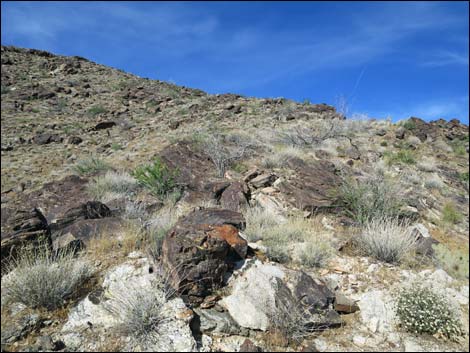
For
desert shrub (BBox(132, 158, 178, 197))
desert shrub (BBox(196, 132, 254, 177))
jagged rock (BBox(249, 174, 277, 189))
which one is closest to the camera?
jagged rock (BBox(249, 174, 277, 189))

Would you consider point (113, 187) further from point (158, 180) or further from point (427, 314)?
point (427, 314)

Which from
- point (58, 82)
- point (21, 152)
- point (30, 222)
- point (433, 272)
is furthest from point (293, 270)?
point (58, 82)

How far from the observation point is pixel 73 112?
62.4 ft

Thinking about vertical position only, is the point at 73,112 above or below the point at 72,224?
above

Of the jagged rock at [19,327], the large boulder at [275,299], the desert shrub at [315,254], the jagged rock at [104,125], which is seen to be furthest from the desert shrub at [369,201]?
the jagged rock at [104,125]

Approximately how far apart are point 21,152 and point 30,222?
1075 centimetres

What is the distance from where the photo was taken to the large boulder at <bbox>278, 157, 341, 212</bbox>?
7020 millimetres

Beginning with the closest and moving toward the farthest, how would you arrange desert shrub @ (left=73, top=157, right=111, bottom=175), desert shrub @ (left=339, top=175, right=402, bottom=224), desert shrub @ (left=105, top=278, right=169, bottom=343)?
desert shrub @ (left=105, top=278, right=169, bottom=343) < desert shrub @ (left=339, top=175, right=402, bottom=224) < desert shrub @ (left=73, top=157, right=111, bottom=175)

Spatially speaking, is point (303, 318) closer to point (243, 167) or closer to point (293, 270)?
point (293, 270)

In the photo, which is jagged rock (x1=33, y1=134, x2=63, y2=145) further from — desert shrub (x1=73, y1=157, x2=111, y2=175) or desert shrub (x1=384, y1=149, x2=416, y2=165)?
desert shrub (x1=384, y1=149, x2=416, y2=165)

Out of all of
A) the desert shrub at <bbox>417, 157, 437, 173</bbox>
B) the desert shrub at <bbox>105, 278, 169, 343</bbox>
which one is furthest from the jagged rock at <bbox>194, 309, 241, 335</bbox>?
the desert shrub at <bbox>417, 157, 437, 173</bbox>

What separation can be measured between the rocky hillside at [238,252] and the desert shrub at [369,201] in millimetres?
33

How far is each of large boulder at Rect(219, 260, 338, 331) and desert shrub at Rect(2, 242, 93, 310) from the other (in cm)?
194

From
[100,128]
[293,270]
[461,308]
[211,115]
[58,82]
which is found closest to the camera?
[461,308]
